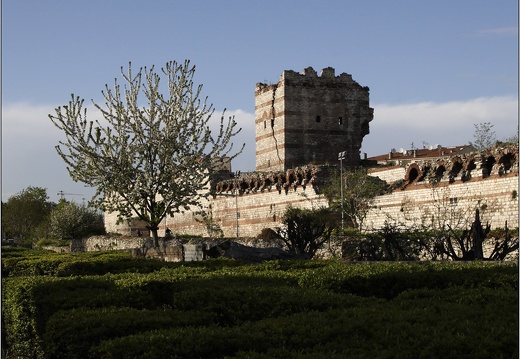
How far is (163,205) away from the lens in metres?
30.8

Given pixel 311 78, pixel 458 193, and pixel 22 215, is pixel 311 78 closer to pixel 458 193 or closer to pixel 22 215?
pixel 458 193

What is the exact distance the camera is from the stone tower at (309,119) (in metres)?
56.9

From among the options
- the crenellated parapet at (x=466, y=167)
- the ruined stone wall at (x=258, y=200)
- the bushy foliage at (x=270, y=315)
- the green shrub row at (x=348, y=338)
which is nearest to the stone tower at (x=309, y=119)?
the ruined stone wall at (x=258, y=200)

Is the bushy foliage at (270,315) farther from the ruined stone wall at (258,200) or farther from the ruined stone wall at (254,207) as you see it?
the ruined stone wall at (254,207)

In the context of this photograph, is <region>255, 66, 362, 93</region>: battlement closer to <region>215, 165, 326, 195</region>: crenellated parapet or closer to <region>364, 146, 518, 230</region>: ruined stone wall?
<region>215, 165, 326, 195</region>: crenellated parapet

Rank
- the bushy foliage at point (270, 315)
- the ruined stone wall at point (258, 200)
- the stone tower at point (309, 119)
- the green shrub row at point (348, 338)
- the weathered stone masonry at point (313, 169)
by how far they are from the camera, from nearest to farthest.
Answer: the green shrub row at point (348, 338)
the bushy foliage at point (270, 315)
the weathered stone masonry at point (313, 169)
the ruined stone wall at point (258, 200)
the stone tower at point (309, 119)

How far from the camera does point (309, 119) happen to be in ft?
189

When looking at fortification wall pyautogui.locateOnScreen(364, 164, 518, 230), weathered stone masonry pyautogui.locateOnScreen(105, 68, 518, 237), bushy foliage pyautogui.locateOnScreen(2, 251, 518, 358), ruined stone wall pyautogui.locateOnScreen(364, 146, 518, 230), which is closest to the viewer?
bushy foliage pyautogui.locateOnScreen(2, 251, 518, 358)

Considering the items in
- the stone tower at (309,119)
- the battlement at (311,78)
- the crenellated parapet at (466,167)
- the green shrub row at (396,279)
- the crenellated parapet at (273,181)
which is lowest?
the green shrub row at (396,279)

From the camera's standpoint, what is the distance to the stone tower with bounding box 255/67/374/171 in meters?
56.9

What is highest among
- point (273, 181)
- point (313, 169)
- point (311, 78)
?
point (311, 78)

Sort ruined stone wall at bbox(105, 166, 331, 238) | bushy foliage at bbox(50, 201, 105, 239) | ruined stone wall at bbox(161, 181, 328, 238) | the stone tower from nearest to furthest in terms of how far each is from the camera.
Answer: ruined stone wall at bbox(105, 166, 331, 238) → ruined stone wall at bbox(161, 181, 328, 238) → the stone tower → bushy foliage at bbox(50, 201, 105, 239)

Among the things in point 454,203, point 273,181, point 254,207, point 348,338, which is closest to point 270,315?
point 348,338

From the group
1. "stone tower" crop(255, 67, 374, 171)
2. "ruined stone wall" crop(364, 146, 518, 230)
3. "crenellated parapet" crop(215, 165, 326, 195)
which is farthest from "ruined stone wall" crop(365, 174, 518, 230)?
"stone tower" crop(255, 67, 374, 171)
